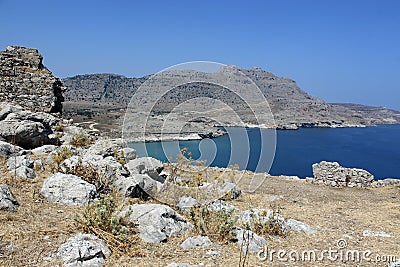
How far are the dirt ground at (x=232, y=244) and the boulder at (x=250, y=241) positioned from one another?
16 cm

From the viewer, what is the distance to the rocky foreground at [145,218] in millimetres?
4902

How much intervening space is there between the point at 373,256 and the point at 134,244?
14.3 ft

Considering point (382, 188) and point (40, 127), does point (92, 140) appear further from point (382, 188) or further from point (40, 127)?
point (382, 188)

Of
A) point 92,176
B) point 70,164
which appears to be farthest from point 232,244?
point 70,164

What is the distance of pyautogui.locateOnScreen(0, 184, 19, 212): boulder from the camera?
18.2 feet

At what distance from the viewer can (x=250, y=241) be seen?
589cm

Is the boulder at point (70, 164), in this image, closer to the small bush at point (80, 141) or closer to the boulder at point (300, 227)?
the small bush at point (80, 141)

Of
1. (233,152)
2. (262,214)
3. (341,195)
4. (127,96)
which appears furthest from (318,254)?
(127,96)

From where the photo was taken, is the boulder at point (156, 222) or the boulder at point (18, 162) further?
the boulder at point (18, 162)

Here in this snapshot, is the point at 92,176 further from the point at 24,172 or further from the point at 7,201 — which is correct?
the point at 7,201

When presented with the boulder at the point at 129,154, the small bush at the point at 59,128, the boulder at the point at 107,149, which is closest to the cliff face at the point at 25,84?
the small bush at the point at 59,128

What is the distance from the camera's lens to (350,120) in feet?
580

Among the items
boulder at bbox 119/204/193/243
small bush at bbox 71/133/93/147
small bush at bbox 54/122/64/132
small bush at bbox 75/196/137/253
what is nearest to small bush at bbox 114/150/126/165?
small bush at bbox 71/133/93/147

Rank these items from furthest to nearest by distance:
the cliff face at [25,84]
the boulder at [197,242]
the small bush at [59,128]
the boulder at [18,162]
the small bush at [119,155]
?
1. the cliff face at [25,84]
2. the small bush at [59,128]
3. the small bush at [119,155]
4. the boulder at [18,162]
5. the boulder at [197,242]
